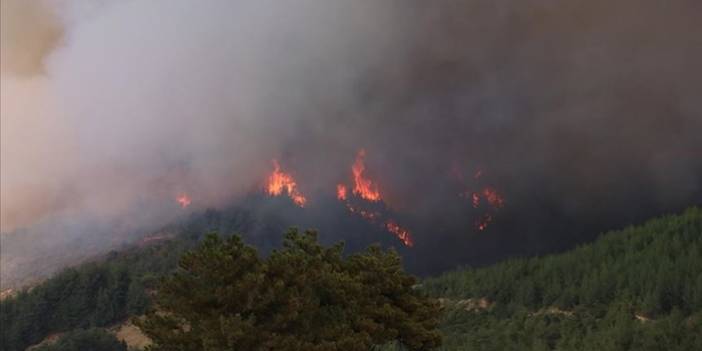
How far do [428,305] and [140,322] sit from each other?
28.6m

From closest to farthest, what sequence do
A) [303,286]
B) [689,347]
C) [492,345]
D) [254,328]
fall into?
1. [254,328]
2. [303,286]
3. [689,347]
4. [492,345]

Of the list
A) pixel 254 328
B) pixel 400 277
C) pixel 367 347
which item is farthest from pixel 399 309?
pixel 254 328

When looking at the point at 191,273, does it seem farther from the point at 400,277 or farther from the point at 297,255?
the point at 400,277

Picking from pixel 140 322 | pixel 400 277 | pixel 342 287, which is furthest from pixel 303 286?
pixel 400 277

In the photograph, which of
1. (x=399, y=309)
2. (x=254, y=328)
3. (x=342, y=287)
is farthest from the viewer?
(x=399, y=309)

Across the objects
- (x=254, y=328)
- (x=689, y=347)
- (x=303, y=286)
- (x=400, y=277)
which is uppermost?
(x=689, y=347)

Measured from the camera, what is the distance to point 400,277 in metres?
64.6

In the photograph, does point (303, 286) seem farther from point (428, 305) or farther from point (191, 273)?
point (428, 305)

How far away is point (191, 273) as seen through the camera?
51531 mm

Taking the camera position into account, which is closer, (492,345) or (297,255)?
(297,255)

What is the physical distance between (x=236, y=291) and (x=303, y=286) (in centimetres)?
513

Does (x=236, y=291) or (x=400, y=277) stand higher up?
(x=400, y=277)

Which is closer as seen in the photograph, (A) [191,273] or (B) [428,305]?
(A) [191,273]

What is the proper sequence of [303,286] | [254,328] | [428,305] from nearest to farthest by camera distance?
[254,328], [303,286], [428,305]
